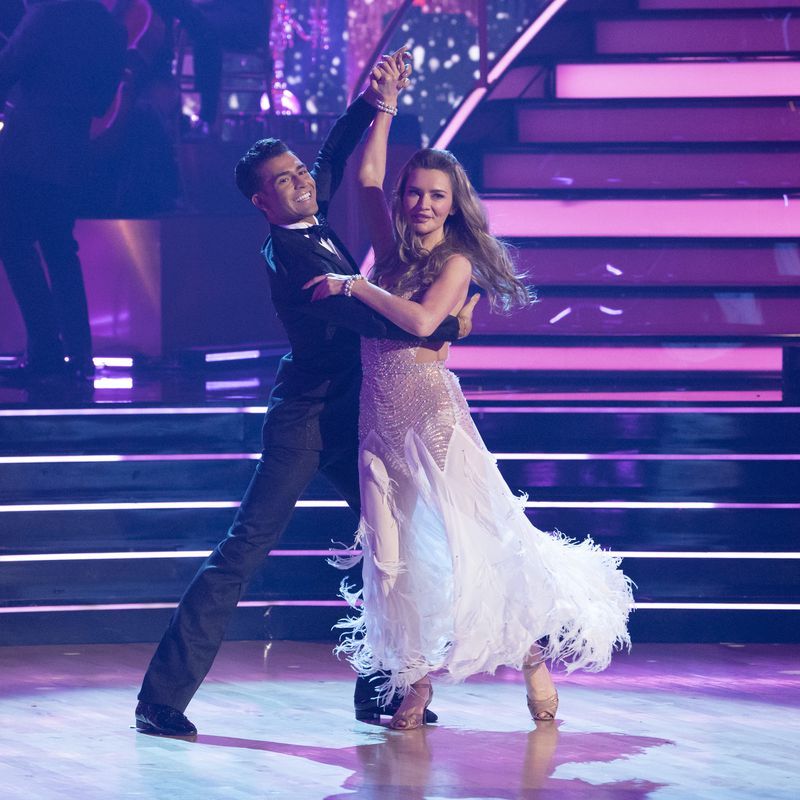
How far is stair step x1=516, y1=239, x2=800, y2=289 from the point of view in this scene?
664cm

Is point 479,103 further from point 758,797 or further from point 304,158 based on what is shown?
point 758,797

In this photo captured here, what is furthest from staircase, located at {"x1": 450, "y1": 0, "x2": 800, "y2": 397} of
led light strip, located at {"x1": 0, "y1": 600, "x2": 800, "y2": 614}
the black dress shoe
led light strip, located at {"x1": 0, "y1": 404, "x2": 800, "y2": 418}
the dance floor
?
the black dress shoe

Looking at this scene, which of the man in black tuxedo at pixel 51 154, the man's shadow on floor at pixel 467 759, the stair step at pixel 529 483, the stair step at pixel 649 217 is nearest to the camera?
the man's shadow on floor at pixel 467 759

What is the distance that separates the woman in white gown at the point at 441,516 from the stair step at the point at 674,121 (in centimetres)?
336

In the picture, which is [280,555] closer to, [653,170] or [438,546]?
[438,546]

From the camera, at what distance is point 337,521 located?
4781mm

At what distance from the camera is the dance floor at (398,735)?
3.18 m

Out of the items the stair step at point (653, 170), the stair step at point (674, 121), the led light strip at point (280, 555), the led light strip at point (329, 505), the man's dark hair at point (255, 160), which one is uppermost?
the stair step at point (674, 121)

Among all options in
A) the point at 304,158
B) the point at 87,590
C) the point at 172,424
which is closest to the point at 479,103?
the point at 304,158

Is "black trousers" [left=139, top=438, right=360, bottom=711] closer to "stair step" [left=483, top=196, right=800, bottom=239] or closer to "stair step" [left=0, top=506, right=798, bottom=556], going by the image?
"stair step" [left=0, top=506, right=798, bottom=556]

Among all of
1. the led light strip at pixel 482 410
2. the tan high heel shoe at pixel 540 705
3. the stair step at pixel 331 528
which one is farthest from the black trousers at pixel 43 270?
the tan high heel shoe at pixel 540 705

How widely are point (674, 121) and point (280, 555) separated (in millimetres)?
3255

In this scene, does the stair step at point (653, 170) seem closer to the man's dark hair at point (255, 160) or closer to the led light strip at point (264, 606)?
the led light strip at point (264, 606)

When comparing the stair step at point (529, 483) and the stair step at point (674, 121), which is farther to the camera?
the stair step at point (674, 121)
